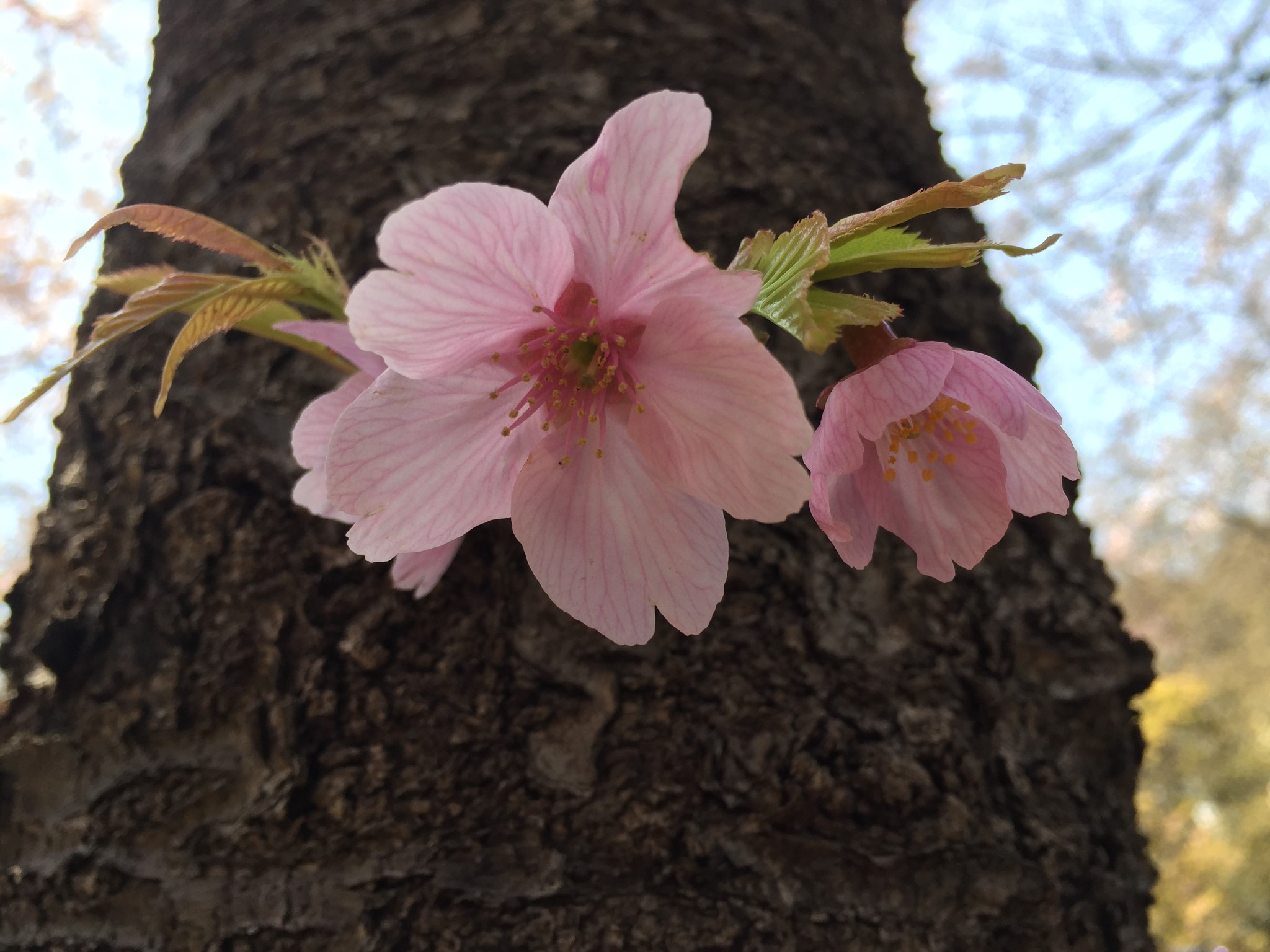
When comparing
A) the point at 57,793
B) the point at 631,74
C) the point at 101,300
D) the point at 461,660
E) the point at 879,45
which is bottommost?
the point at 57,793

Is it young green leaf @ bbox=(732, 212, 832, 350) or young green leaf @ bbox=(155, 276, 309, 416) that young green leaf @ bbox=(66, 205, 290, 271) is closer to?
young green leaf @ bbox=(155, 276, 309, 416)

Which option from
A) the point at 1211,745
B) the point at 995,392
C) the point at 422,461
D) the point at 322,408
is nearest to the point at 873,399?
the point at 995,392

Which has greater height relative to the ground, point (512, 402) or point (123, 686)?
point (512, 402)

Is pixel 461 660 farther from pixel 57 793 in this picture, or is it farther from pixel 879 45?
pixel 879 45

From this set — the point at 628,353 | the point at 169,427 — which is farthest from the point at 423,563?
the point at 169,427

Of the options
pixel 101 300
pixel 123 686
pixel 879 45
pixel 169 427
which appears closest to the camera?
pixel 123 686

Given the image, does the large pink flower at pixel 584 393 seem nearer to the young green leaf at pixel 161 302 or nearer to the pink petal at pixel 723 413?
the pink petal at pixel 723 413

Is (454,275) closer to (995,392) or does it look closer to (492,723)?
(995,392)
